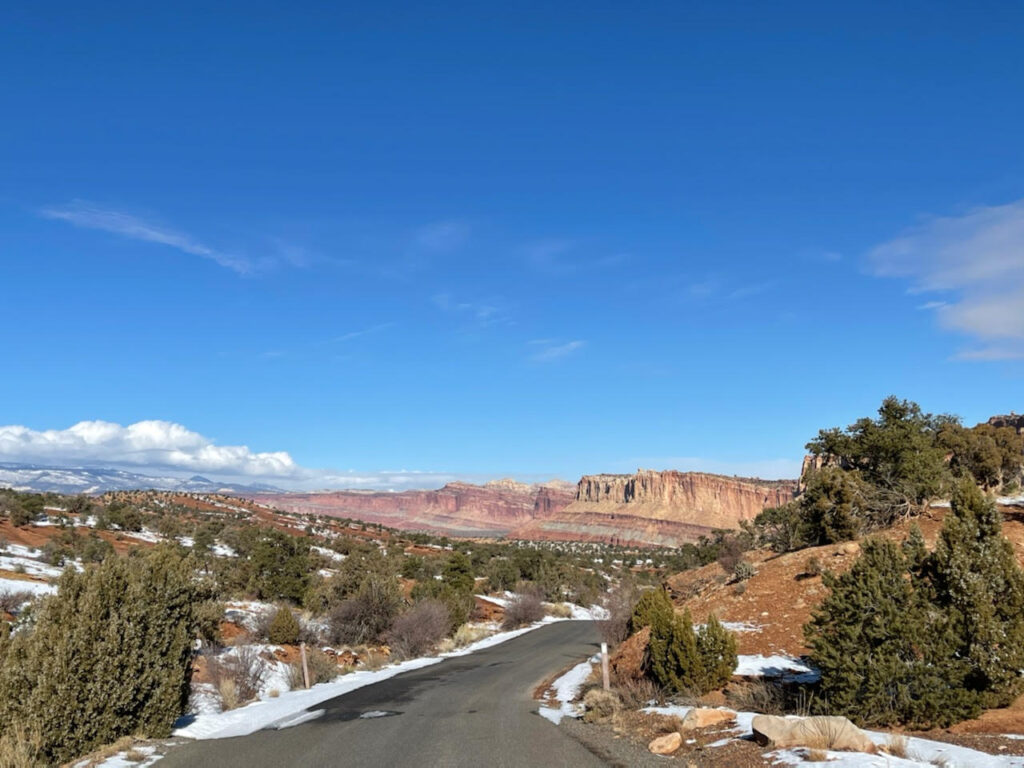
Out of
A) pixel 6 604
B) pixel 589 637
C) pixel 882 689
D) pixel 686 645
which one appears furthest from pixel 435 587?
pixel 882 689

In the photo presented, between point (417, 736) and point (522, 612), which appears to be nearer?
point (417, 736)

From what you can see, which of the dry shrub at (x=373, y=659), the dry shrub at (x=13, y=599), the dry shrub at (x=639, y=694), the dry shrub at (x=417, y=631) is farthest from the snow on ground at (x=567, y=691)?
the dry shrub at (x=13, y=599)

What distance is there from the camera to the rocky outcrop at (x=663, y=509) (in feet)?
460

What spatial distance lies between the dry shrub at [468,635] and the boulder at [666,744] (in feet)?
77.5

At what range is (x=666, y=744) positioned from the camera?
9891 mm

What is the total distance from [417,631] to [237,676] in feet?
37.7

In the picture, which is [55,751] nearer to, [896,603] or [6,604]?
[896,603]

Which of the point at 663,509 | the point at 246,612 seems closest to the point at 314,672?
the point at 246,612

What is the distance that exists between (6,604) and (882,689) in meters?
25.2

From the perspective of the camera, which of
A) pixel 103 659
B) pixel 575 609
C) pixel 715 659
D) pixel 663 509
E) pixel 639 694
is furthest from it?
pixel 663 509

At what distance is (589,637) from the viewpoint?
3309cm

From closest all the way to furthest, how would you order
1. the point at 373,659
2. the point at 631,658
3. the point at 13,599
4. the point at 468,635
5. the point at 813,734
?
1. the point at 813,734
2. the point at 631,658
3. the point at 13,599
4. the point at 373,659
5. the point at 468,635

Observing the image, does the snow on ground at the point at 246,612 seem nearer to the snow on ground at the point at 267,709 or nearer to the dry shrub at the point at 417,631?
the dry shrub at the point at 417,631

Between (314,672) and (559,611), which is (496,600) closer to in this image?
(559,611)
